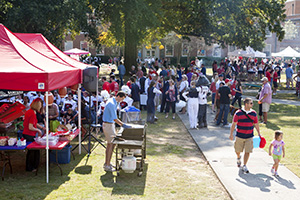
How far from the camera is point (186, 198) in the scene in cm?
732

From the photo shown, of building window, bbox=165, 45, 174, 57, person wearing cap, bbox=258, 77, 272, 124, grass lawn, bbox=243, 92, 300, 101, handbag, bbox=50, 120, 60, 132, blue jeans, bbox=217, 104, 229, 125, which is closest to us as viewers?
handbag, bbox=50, 120, 60, 132

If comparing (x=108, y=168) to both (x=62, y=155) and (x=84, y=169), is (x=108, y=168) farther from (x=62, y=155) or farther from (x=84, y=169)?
(x=62, y=155)

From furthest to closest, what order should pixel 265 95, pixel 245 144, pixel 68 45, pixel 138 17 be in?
1. pixel 68 45
2. pixel 138 17
3. pixel 265 95
4. pixel 245 144

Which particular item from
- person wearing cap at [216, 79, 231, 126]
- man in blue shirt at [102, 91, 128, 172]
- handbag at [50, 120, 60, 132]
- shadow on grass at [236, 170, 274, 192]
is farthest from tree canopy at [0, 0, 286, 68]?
shadow on grass at [236, 170, 274, 192]

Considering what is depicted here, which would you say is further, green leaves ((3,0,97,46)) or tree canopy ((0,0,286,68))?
tree canopy ((0,0,286,68))

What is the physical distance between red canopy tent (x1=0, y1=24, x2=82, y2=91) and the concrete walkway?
13.9 feet

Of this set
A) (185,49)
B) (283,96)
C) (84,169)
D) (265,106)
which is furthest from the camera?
(185,49)

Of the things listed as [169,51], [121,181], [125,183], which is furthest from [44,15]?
[169,51]

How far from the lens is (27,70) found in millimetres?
7547

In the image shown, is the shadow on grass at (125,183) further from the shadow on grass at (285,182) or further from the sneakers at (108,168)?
Result: the shadow on grass at (285,182)

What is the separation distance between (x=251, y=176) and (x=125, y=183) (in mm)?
2918

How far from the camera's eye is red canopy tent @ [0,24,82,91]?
7406 mm

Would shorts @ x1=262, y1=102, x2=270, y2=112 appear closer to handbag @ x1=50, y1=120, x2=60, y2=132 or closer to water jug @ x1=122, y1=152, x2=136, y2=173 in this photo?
water jug @ x1=122, y1=152, x2=136, y2=173

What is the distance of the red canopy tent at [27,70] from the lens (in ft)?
24.3
